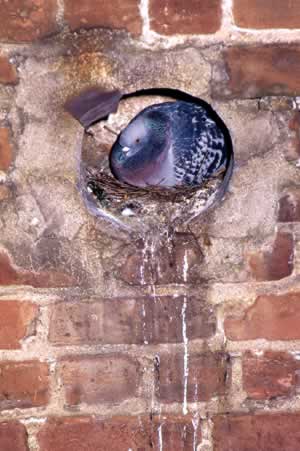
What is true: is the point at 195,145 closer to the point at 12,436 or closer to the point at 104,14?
the point at 104,14

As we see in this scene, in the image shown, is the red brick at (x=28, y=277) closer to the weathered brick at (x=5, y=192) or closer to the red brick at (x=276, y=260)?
the weathered brick at (x=5, y=192)

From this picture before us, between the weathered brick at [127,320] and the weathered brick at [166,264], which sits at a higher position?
the weathered brick at [166,264]

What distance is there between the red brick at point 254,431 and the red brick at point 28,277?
349 millimetres

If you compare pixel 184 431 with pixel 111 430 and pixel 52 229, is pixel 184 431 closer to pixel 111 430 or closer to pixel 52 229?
pixel 111 430

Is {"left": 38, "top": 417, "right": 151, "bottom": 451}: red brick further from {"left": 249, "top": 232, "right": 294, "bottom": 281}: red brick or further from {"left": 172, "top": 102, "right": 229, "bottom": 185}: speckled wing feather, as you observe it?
{"left": 172, "top": 102, "right": 229, "bottom": 185}: speckled wing feather

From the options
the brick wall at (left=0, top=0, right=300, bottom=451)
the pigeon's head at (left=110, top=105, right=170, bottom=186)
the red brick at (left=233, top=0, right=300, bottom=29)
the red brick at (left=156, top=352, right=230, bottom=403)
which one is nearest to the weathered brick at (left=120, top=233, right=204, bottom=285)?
the brick wall at (left=0, top=0, right=300, bottom=451)

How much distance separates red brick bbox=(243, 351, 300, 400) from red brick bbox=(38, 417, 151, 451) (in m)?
0.18

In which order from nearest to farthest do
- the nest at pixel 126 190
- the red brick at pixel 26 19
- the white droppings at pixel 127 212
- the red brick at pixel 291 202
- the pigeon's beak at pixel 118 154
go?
the red brick at pixel 26 19, the red brick at pixel 291 202, the white droppings at pixel 127 212, the nest at pixel 126 190, the pigeon's beak at pixel 118 154

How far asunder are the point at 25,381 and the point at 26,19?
0.56 meters

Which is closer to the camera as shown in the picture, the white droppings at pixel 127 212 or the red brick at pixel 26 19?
the red brick at pixel 26 19

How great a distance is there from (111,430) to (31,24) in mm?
657

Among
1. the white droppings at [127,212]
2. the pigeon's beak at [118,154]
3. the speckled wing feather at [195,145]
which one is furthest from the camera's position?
the pigeon's beak at [118,154]

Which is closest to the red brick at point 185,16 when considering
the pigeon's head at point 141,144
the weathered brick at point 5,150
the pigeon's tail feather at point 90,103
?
the pigeon's tail feather at point 90,103

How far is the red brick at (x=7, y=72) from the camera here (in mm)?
1068
